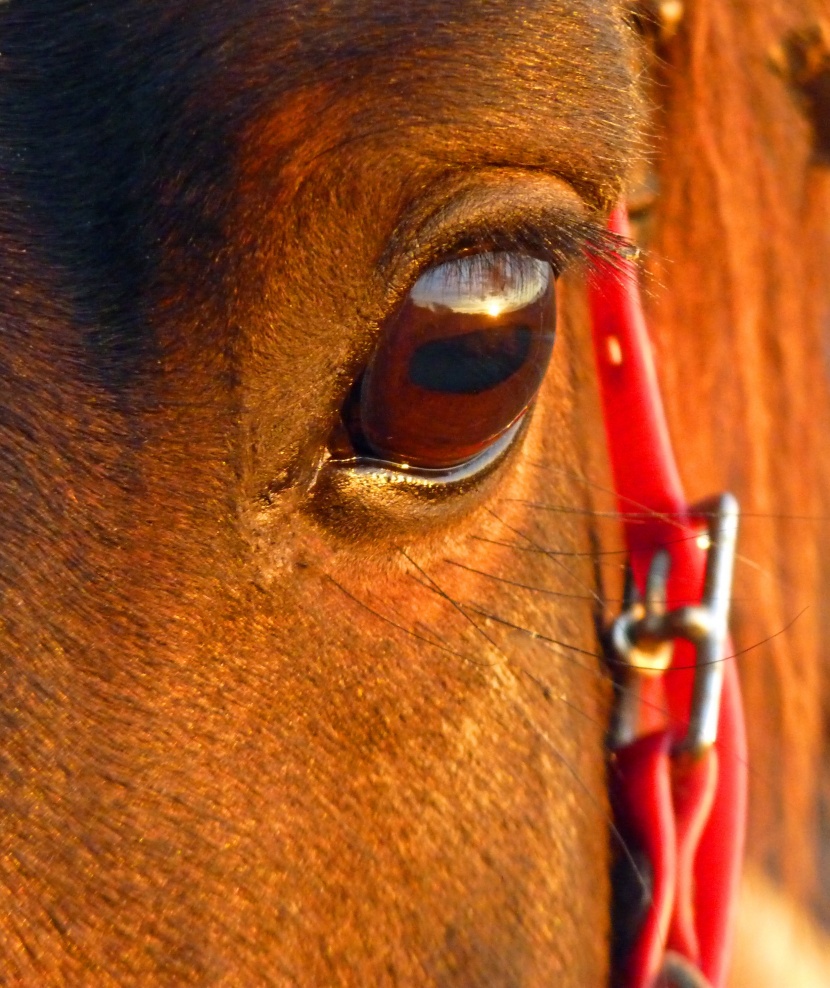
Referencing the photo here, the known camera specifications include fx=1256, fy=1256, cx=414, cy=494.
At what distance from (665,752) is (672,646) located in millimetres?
108

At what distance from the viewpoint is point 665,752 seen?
1.26 m

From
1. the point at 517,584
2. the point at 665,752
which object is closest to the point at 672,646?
the point at 665,752

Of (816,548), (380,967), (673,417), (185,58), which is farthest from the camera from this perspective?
(816,548)

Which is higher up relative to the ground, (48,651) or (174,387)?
(174,387)

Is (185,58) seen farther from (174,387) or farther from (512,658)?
(512,658)

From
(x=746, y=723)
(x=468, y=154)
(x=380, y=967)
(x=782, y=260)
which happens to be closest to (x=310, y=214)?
(x=468, y=154)

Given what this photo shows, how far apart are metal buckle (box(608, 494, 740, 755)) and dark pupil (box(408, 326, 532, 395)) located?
14.2 inches

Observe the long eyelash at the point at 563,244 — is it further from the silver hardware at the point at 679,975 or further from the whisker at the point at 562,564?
the silver hardware at the point at 679,975

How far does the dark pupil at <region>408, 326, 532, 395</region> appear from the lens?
100cm

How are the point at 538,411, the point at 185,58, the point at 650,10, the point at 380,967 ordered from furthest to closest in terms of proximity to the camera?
the point at 650,10 → the point at 538,411 → the point at 380,967 → the point at 185,58

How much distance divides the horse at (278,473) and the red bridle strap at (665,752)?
16 cm

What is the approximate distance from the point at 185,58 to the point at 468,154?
0.21 m

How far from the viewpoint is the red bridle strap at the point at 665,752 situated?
4.08ft

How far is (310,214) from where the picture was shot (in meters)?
0.90
